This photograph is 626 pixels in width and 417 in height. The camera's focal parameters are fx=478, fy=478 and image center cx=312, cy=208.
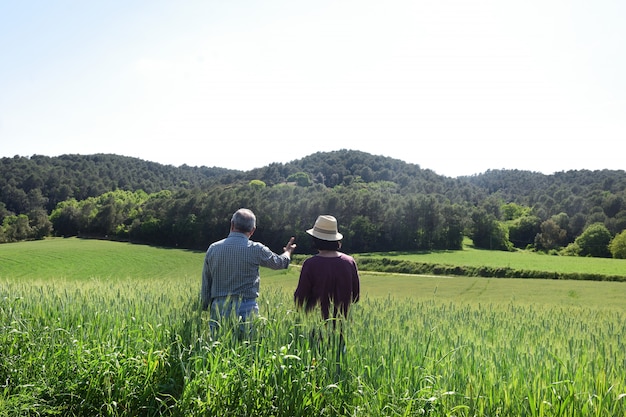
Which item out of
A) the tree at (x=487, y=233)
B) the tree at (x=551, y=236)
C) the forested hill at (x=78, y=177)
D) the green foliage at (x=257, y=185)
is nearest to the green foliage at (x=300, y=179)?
the green foliage at (x=257, y=185)

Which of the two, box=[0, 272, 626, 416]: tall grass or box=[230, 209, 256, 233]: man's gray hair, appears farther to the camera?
box=[230, 209, 256, 233]: man's gray hair

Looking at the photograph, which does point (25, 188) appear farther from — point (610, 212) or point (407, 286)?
point (610, 212)

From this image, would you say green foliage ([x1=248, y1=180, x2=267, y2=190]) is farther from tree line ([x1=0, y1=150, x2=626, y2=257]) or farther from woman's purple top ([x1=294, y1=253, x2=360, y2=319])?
woman's purple top ([x1=294, y1=253, x2=360, y2=319])

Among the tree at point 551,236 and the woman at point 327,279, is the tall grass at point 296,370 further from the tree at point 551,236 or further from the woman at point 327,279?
the tree at point 551,236

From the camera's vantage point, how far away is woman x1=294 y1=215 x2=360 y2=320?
482 cm

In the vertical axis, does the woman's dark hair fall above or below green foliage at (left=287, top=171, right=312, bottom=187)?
below

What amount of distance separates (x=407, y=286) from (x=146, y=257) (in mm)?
42308

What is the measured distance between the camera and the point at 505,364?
12.0 feet

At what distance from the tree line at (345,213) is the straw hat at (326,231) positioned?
59.6 metres

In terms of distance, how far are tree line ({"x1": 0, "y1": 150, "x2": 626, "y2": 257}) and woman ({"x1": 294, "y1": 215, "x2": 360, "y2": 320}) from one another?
2350 inches

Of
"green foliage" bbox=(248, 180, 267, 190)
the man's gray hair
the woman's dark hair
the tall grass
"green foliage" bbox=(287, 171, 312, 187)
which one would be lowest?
the tall grass

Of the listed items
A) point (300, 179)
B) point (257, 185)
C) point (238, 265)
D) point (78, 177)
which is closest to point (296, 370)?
point (238, 265)

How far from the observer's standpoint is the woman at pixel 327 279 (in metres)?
4.82

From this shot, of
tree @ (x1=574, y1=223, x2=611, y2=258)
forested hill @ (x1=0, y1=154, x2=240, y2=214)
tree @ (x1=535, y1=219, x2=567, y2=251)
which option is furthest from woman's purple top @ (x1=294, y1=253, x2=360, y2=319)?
forested hill @ (x1=0, y1=154, x2=240, y2=214)
